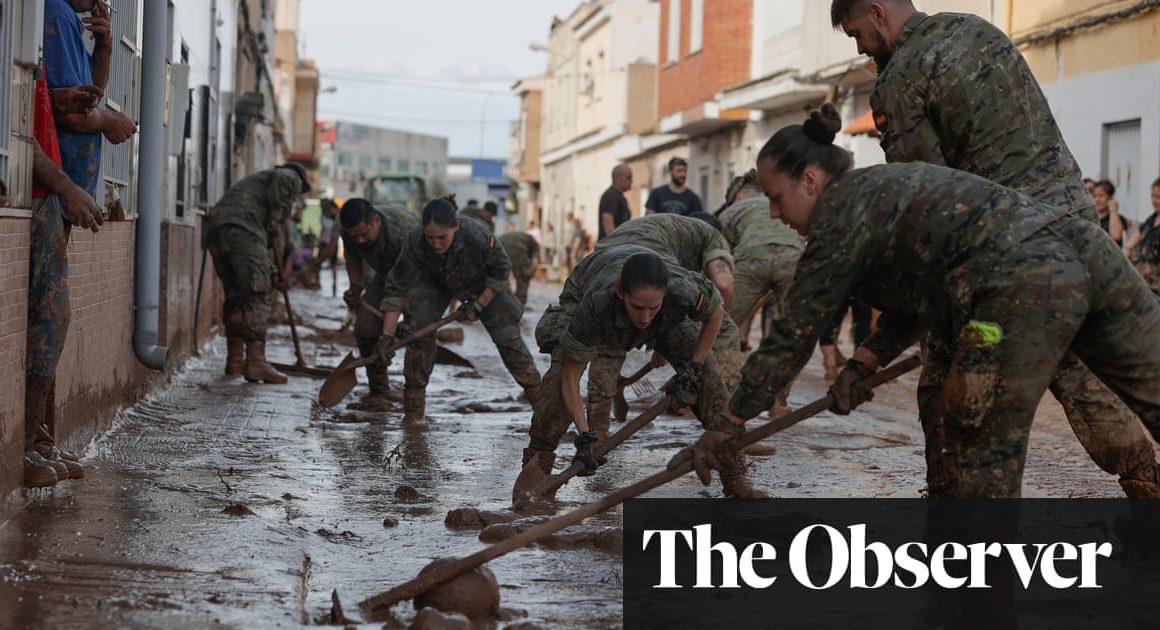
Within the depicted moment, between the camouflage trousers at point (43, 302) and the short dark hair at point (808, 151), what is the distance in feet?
9.14

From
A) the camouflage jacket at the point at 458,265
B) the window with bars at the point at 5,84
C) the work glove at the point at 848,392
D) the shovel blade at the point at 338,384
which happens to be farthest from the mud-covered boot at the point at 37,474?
the shovel blade at the point at 338,384

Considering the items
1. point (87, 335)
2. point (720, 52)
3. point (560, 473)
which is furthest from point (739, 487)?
point (720, 52)

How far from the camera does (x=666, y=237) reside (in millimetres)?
7609

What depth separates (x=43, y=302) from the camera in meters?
5.98

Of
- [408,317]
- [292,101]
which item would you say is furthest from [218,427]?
[292,101]

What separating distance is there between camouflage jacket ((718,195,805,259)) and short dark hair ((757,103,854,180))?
16.4ft

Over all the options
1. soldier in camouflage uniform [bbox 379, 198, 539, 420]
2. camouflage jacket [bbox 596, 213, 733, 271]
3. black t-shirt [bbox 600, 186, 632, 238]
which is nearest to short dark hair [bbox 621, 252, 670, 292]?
camouflage jacket [bbox 596, 213, 733, 271]

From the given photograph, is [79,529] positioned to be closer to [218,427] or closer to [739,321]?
[218,427]

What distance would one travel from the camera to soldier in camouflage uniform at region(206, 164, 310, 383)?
447 inches

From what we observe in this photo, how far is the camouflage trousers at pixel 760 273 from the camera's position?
9703mm

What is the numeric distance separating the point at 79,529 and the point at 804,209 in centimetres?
268

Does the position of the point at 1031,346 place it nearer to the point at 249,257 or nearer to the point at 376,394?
the point at 376,394

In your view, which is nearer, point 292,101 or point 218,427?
point 218,427

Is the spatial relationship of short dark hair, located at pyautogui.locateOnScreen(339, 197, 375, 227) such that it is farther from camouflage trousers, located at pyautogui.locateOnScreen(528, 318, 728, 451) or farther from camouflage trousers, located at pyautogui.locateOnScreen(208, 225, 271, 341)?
camouflage trousers, located at pyautogui.locateOnScreen(528, 318, 728, 451)
